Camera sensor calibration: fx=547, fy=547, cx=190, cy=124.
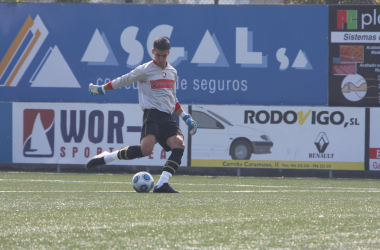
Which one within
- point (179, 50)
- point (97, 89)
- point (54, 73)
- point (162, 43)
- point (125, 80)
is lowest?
point (97, 89)

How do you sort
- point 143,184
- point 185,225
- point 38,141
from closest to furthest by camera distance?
point 185,225 < point 143,184 < point 38,141

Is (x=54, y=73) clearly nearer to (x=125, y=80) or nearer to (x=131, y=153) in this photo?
(x=125, y=80)

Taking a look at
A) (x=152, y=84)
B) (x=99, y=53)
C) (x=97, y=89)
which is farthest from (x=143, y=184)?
(x=99, y=53)

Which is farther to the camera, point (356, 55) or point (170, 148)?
point (356, 55)

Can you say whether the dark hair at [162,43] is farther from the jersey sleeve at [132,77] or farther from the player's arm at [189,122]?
the player's arm at [189,122]

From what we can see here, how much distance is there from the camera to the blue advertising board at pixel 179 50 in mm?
12047

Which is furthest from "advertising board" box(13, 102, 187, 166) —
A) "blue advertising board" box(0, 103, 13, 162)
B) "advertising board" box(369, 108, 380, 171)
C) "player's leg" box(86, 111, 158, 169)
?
"player's leg" box(86, 111, 158, 169)

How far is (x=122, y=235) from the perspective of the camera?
9.49 feet

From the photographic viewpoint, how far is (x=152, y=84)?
21.2 feet

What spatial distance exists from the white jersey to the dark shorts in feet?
0.23

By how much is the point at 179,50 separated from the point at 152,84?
5.87 meters

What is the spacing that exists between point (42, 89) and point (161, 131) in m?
6.76

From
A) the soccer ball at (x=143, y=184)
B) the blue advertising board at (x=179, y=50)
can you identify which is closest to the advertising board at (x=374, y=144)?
the blue advertising board at (x=179, y=50)

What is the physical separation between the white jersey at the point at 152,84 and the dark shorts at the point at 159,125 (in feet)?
0.23
